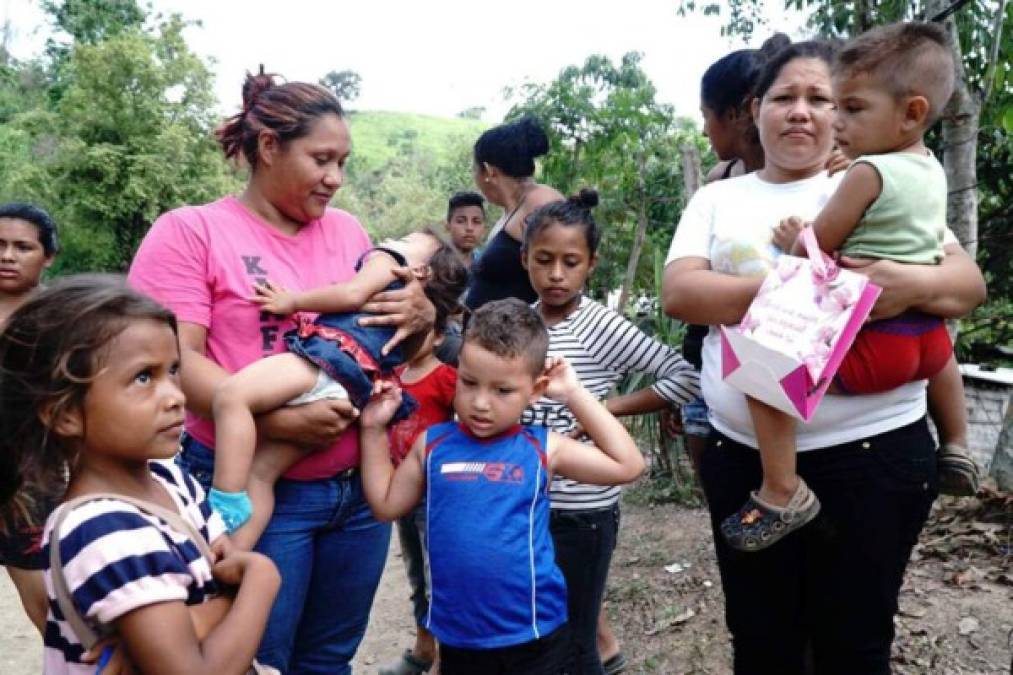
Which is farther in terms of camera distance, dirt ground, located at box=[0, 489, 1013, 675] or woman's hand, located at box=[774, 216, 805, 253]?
dirt ground, located at box=[0, 489, 1013, 675]

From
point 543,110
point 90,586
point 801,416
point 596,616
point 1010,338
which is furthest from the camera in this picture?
point 543,110

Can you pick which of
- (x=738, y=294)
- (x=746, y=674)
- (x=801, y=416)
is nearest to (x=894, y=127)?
(x=738, y=294)

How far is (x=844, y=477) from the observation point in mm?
1854

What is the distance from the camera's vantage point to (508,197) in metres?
4.04

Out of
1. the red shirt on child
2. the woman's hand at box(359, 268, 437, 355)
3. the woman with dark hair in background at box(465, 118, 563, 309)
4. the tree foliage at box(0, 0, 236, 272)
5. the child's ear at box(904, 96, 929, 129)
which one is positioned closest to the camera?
the child's ear at box(904, 96, 929, 129)

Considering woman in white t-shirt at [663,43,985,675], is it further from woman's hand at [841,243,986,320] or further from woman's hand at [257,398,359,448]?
woman's hand at [257,398,359,448]

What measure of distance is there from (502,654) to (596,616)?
29.0 inches

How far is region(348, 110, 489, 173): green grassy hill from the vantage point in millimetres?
49719

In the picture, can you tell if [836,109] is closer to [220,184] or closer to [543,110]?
[543,110]

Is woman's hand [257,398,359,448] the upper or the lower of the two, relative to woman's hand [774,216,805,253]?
lower

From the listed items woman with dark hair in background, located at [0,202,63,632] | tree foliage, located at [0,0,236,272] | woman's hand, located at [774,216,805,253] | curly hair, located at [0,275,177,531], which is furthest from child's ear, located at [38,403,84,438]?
tree foliage, located at [0,0,236,272]

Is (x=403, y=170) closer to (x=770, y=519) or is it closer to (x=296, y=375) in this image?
(x=296, y=375)

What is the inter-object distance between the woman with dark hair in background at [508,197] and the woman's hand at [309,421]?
64.5 inches

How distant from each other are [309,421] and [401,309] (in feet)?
1.38
